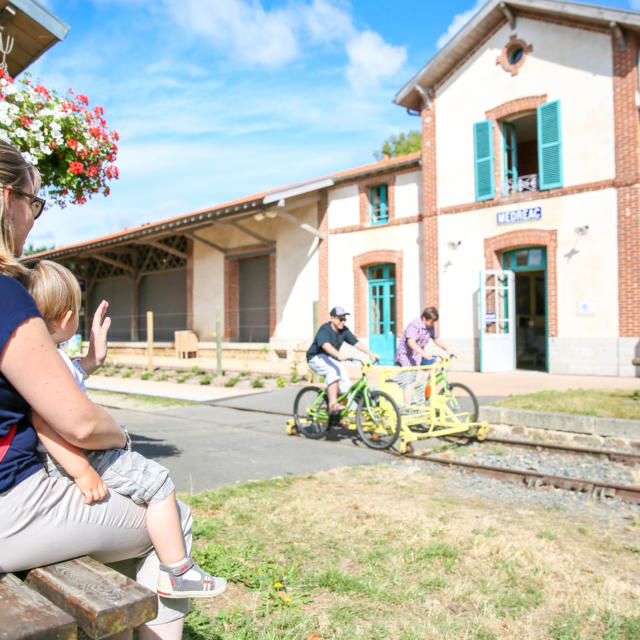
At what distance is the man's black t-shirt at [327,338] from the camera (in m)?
7.96

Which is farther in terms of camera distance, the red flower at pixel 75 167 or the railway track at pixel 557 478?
the railway track at pixel 557 478

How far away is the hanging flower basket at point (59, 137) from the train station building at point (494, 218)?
918cm

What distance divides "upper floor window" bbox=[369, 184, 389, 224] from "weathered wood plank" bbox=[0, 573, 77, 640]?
17.8 meters

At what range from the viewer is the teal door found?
18391 mm

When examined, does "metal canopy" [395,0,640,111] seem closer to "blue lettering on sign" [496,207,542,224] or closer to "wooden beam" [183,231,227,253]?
"blue lettering on sign" [496,207,542,224]

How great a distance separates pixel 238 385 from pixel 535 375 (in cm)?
722

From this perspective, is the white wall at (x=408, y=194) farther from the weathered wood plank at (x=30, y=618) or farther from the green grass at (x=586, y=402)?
the weathered wood plank at (x=30, y=618)

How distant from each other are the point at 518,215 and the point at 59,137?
1317 cm

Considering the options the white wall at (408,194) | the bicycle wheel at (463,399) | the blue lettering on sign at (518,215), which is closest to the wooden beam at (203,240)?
the white wall at (408,194)

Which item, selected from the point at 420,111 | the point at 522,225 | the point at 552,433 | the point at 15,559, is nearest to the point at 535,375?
the point at 522,225

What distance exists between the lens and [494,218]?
1598cm

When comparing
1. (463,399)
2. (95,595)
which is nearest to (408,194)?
(463,399)

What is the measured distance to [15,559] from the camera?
1.61 m

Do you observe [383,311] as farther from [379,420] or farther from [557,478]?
[557,478]
